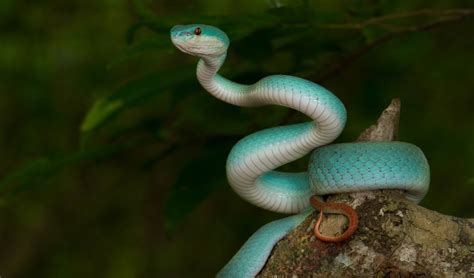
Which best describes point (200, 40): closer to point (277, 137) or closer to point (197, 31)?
point (197, 31)

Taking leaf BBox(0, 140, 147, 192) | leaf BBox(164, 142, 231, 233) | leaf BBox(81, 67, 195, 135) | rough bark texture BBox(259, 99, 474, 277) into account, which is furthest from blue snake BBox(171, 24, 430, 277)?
leaf BBox(0, 140, 147, 192)

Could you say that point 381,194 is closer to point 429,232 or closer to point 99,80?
point 429,232

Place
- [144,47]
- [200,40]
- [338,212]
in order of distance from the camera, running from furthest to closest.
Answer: [144,47] < [200,40] < [338,212]

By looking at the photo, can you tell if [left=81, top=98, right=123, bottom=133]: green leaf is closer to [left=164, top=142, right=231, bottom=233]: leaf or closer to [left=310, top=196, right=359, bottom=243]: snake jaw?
[left=164, top=142, right=231, bottom=233]: leaf

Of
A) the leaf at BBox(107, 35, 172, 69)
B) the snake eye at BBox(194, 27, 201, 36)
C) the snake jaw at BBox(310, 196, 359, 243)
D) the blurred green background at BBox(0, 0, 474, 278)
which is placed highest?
the snake eye at BBox(194, 27, 201, 36)

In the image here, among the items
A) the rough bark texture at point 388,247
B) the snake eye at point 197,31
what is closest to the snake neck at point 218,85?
the snake eye at point 197,31

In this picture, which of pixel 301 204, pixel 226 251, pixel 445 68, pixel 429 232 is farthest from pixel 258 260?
pixel 226 251

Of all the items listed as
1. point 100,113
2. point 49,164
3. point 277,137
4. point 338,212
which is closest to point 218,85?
point 277,137
